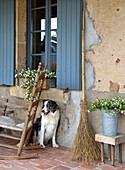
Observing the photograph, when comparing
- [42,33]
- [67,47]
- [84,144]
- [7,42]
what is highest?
[42,33]

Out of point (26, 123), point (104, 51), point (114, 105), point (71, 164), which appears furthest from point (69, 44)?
point (71, 164)

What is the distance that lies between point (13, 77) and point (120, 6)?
7.35ft

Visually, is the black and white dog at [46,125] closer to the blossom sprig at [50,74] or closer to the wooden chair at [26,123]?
the wooden chair at [26,123]

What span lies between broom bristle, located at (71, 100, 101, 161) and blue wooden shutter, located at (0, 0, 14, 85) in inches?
66.5

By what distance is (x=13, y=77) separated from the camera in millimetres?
4504

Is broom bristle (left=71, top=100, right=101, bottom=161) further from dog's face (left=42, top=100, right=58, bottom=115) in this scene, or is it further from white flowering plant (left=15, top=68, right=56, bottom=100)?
white flowering plant (left=15, top=68, right=56, bottom=100)

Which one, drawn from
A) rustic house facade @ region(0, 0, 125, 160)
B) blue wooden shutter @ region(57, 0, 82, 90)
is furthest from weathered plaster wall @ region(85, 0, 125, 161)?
blue wooden shutter @ region(57, 0, 82, 90)

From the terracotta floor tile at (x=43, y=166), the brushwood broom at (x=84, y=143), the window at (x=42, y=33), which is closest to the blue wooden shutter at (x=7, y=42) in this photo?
the window at (x=42, y=33)

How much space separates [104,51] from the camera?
136 inches

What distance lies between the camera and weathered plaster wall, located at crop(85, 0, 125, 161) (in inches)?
130

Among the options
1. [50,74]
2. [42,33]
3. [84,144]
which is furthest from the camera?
[42,33]

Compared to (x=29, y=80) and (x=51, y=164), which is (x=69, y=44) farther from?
(x=51, y=164)

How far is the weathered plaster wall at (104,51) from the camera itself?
10.8ft

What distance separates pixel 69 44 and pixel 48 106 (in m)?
0.99
